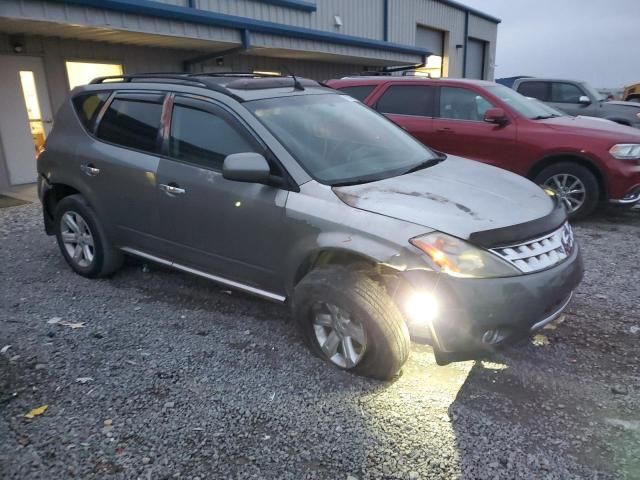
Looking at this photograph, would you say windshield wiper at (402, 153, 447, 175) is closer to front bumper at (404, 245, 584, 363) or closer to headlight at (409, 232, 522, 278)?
headlight at (409, 232, 522, 278)

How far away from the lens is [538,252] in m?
2.81

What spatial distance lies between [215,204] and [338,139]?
3.23 ft

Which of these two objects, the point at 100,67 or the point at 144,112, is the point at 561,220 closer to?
the point at 144,112

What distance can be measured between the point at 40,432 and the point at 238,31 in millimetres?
9834

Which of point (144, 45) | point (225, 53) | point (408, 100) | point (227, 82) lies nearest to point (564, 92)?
point (408, 100)

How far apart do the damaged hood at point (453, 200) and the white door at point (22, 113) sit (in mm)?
8180

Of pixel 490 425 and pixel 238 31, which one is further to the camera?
pixel 238 31

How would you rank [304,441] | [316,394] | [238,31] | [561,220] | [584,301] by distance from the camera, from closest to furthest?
[304,441] → [316,394] → [561,220] → [584,301] → [238,31]

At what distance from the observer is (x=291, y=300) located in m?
3.19

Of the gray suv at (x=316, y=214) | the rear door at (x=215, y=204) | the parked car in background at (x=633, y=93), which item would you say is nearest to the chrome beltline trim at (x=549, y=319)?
the gray suv at (x=316, y=214)

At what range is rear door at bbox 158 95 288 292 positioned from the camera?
326 centimetres

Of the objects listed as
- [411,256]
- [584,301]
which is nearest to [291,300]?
[411,256]

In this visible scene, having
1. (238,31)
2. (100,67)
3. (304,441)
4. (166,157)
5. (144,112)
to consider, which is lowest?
(304,441)

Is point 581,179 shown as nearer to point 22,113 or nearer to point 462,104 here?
point 462,104
